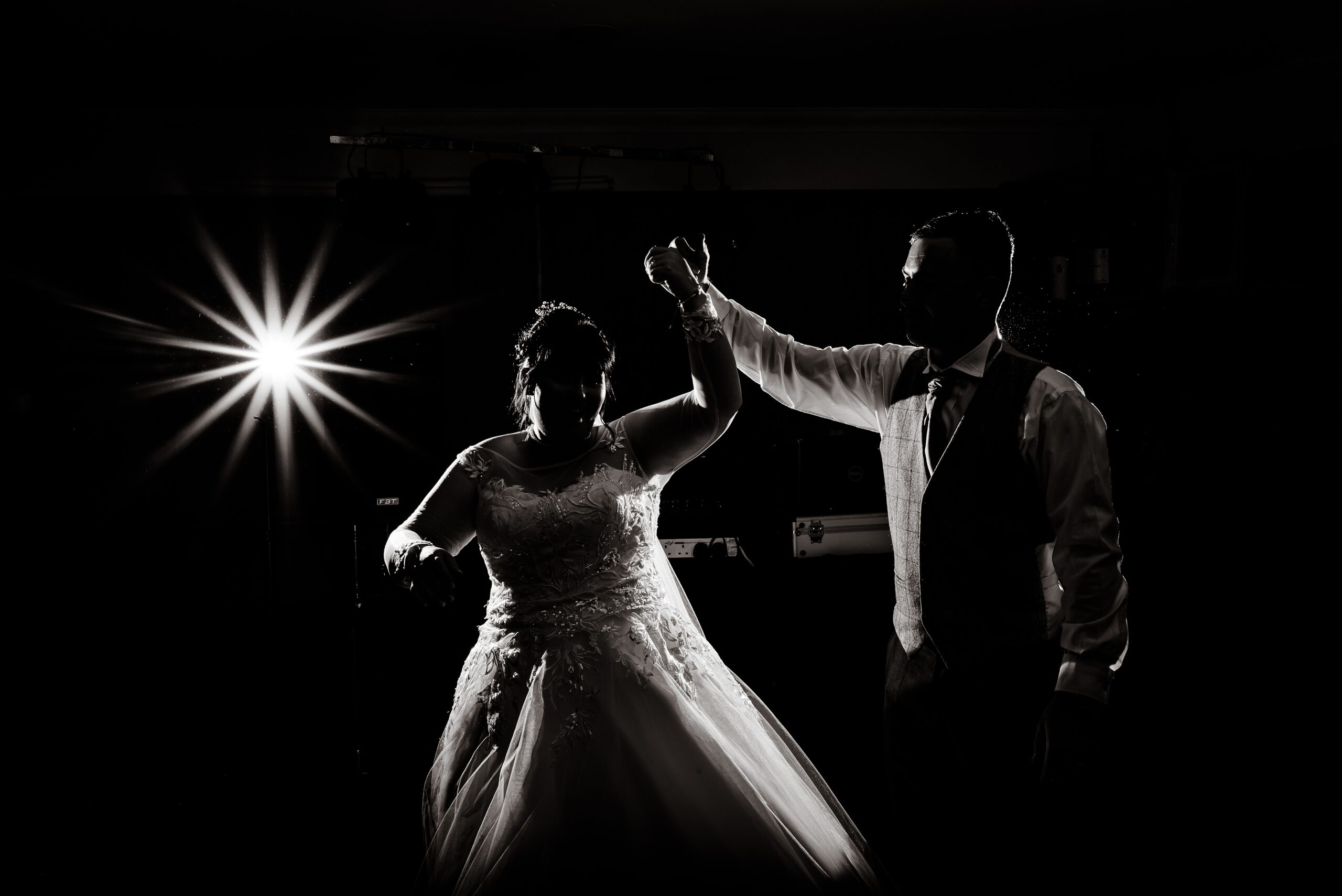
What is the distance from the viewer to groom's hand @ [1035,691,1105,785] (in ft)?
5.15

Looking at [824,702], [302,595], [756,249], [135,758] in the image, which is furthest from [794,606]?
[135,758]

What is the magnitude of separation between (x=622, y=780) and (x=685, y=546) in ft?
8.30

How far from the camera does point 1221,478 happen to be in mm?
4074

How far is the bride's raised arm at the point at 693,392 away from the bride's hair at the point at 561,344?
17cm

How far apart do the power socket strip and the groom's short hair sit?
2.58 metres

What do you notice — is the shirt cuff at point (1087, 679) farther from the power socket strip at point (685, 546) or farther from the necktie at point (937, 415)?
the power socket strip at point (685, 546)

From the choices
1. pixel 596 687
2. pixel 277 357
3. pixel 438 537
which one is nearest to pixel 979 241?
pixel 596 687

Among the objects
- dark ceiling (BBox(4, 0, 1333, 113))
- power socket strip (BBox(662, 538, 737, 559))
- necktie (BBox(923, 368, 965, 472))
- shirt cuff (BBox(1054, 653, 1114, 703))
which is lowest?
power socket strip (BBox(662, 538, 737, 559))

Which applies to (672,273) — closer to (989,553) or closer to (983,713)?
(989,553)

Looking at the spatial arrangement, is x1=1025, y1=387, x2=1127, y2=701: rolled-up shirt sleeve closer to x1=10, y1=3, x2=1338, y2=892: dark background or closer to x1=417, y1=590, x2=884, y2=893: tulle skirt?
x1=417, y1=590, x2=884, y2=893: tulle skirt

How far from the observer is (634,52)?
12.5 feet

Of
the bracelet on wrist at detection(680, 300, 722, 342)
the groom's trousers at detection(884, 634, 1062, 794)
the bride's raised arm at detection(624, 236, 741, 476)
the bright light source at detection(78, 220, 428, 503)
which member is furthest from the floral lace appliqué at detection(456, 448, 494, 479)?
the bright light source at detection(78, 220, 428, 503)

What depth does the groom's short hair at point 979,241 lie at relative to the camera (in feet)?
5.85

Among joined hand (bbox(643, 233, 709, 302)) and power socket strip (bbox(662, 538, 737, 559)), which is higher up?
joined hand (bbox(643, 233, 709, 302))
